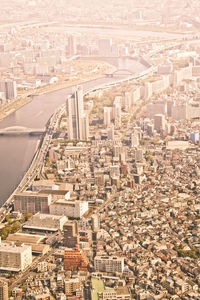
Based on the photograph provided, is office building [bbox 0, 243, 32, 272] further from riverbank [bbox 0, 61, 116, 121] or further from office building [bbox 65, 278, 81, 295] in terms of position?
riverbank [bbox 0, 61, 116, 121]

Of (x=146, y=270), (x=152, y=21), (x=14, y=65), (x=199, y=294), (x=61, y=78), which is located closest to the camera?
(x=199, y=294)

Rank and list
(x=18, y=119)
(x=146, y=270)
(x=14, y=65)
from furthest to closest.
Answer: (x=14, y=65), (x=18, y=119), (x=146, y=270)

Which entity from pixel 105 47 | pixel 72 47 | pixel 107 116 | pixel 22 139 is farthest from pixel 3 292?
pixel 72 47

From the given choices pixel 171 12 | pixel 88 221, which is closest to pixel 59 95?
pixel 88 221

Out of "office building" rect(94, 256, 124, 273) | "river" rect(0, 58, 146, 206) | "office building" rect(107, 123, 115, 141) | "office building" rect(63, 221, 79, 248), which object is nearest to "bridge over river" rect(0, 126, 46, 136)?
"river" rect(0, 58, 146, 206)

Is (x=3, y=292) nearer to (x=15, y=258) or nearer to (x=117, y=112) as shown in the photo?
(x=15, y=258)

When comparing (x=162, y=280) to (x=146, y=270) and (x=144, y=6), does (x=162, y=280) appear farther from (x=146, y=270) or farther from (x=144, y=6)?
(x=144, y=6)

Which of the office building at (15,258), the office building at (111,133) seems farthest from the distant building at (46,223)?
the office building at (111,133)
